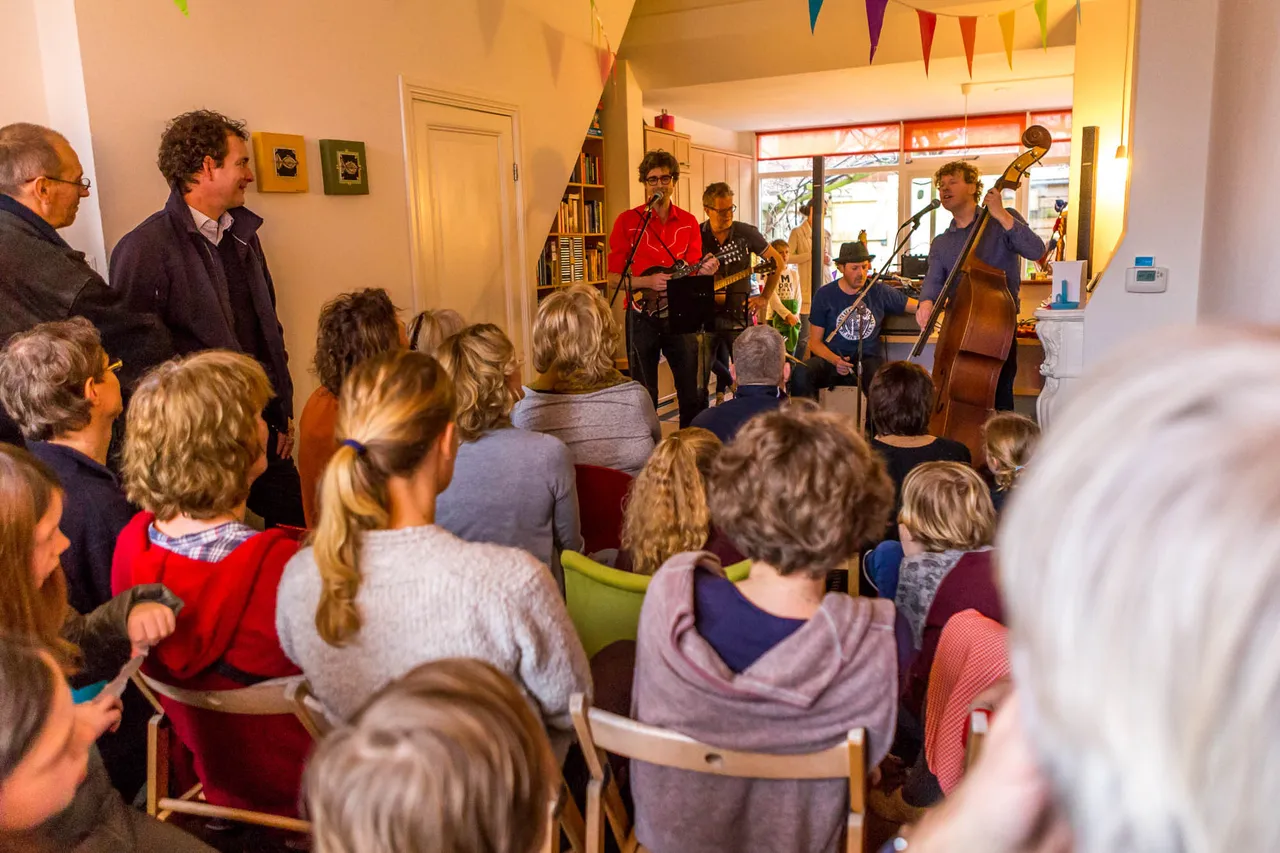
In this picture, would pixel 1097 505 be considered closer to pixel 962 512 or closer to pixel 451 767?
pixel 451 767

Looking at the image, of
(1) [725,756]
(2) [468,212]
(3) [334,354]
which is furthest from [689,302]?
(1) [725,756]

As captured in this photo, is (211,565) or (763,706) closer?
(763,706)

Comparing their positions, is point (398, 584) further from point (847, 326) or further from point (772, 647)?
point (847, 326)

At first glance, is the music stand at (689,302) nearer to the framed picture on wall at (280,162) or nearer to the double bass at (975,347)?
the double bass at (975,347)

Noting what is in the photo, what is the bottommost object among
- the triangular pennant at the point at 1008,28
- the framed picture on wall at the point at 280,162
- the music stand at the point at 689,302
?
the music stand at the point at 689,302

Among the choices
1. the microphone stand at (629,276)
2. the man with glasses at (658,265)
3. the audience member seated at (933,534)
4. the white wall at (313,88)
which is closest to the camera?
the audience member seated at (933,534)

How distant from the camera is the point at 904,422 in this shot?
2494 mm

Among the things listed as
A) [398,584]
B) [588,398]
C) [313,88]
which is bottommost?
[398,584]

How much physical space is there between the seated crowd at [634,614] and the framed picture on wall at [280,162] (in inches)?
43.7

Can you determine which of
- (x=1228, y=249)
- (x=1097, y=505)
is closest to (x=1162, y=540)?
(x=1097, y=505)

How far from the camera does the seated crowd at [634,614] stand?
0.34 m

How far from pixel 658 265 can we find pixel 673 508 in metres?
3.02

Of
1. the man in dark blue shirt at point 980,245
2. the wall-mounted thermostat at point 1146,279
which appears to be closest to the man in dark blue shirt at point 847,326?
the man in dark blue shirt at point 980,245

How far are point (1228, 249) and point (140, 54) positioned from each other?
142 inches
